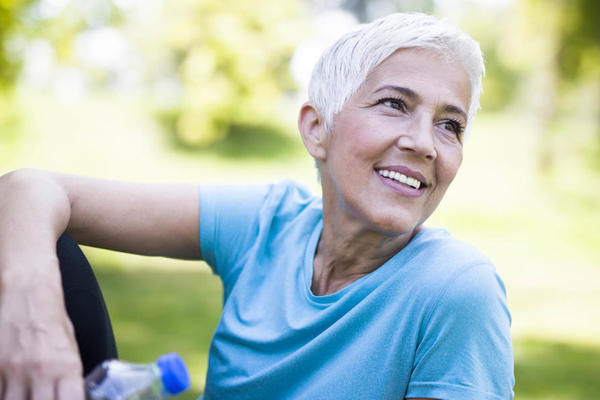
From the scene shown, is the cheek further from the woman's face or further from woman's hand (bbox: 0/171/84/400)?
woman's hand (bbox: 0/171/84/400)

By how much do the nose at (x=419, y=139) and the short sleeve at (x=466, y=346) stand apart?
321 mm

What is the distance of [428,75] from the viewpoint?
1561 mm

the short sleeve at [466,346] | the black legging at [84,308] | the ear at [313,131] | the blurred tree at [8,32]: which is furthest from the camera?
the blurred tree at [8,32]

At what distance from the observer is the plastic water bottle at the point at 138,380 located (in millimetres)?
1051

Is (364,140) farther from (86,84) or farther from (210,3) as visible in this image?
(86,84)

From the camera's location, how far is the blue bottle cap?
41.2 inches

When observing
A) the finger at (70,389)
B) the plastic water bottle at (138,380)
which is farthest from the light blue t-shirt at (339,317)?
the finger at (70,389)

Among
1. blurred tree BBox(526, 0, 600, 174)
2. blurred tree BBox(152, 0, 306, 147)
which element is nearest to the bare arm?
blurred tree BBox(152, 0, 306, 147)

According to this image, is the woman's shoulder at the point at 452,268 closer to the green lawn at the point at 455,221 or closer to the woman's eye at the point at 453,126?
the woman's eye at the point at 453,126

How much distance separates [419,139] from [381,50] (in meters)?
0.26

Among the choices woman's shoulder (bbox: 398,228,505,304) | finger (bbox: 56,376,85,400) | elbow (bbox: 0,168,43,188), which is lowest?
finger (bbox: 56,376,85,400)

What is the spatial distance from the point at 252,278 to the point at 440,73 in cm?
78

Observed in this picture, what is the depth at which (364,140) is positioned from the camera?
161 centimetres

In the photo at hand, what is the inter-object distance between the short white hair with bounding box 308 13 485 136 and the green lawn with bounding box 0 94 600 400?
94.2 inches
